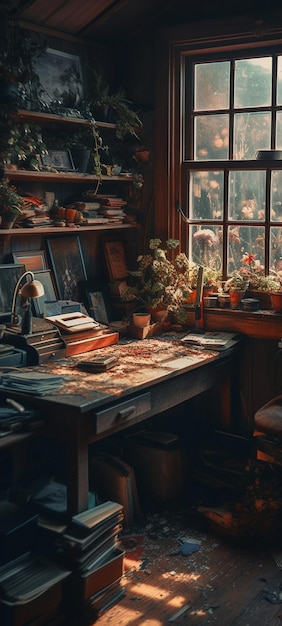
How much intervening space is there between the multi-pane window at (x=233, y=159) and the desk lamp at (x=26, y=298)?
146cm

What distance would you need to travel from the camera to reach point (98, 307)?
15.8ft

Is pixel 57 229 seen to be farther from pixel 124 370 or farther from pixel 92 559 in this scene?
pixel 92 559

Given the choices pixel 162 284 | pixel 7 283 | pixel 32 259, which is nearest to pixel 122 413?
pixel 7 283

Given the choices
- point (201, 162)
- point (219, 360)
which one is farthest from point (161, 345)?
point (201, 162)

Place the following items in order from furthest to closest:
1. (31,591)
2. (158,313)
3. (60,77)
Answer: (158,313) → (60,77) → (31,591)

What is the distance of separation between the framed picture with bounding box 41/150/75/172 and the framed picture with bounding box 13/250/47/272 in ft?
1.75

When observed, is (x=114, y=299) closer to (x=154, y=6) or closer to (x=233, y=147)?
(x=233, y=147)

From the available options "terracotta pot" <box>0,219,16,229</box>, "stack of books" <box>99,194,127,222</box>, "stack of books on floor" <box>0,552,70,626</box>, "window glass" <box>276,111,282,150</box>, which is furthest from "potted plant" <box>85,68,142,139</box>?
"stack of books on floor" <box>0,552,70,626</box>

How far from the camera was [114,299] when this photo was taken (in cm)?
494

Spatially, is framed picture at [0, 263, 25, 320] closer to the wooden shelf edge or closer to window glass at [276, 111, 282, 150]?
the wooden shelf edge

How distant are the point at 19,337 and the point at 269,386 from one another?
1.78m

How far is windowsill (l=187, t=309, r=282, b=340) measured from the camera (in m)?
4.57

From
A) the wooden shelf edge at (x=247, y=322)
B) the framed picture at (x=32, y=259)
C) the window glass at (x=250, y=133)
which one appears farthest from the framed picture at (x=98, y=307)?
the window glass at (x=250, y=133)

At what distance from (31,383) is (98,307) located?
1.45m
